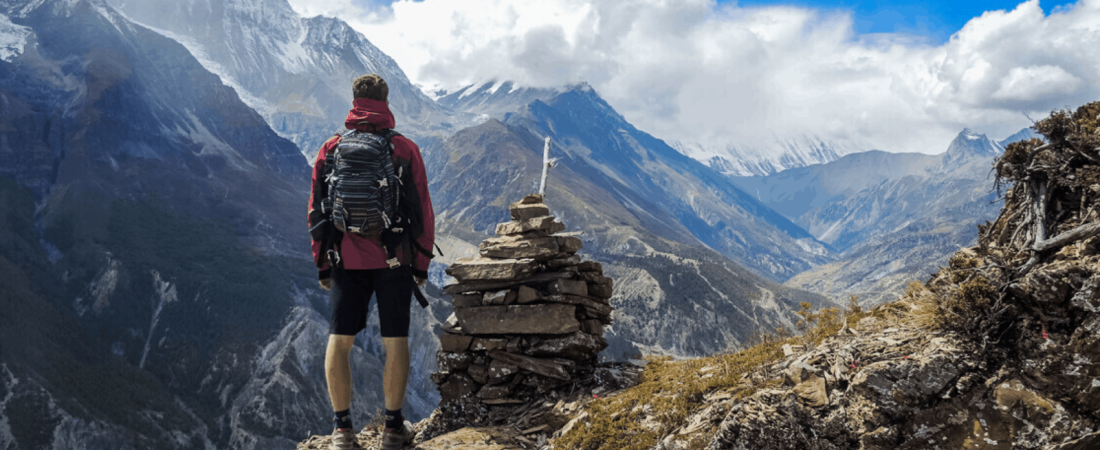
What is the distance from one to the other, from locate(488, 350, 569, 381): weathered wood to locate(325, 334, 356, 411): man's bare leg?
3.22 m

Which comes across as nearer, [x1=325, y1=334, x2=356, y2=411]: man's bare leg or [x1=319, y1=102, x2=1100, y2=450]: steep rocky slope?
[x1=319, y1=102, x2=1100, y2=450]: steep rocky slope

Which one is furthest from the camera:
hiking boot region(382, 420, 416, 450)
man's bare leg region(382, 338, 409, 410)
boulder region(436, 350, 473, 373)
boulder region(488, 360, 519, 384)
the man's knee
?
boulder region(436, 350, 473, 373)

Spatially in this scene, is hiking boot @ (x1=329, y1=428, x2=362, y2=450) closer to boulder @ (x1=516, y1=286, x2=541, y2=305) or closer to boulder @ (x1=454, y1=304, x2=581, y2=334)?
boulder @ (x1=454, y1=304, x2=581, y2=334)

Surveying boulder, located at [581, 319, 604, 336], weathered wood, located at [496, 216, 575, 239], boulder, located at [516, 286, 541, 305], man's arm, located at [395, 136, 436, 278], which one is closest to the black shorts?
man's arm, located at [395, 136, 436, 278]

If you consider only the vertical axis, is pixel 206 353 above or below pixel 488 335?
above

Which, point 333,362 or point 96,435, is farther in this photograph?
point 96,435

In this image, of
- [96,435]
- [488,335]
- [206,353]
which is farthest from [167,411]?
[488,335]

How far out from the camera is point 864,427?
19.4 ft

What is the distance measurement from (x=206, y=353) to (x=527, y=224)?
218m

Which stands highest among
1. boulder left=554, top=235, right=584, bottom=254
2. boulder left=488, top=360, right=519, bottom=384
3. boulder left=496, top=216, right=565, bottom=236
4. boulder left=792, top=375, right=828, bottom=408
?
boulder left=496, top=216, right=565, bottom=236

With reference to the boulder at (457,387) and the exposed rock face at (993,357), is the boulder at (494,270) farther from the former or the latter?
the exposed rock face at (993,357)

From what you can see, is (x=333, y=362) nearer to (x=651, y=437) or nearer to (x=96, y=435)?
(x=651, y=437)

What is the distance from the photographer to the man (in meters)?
8.06

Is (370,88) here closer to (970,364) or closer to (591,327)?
(591,327)
